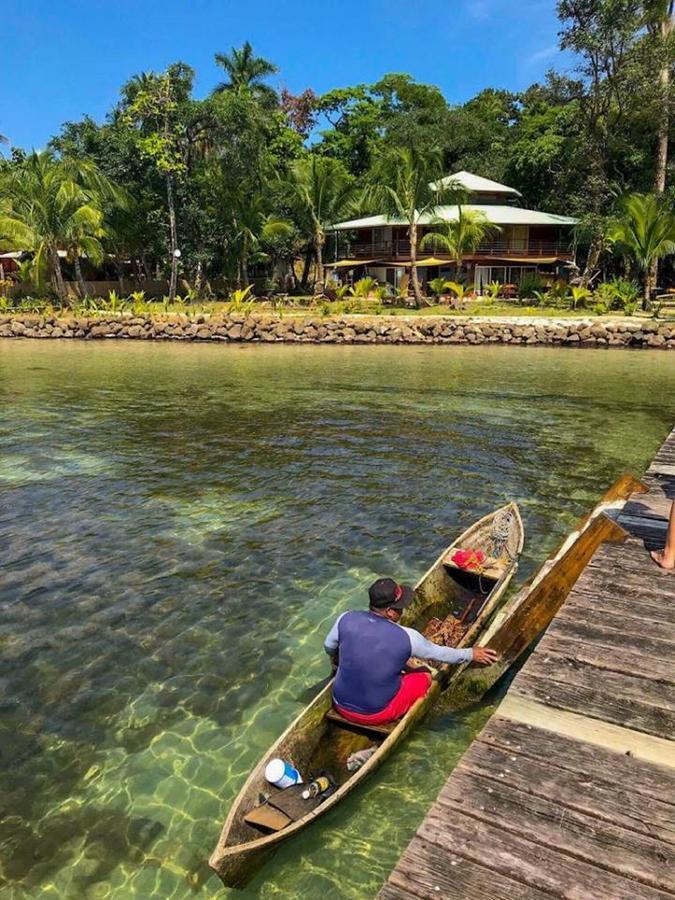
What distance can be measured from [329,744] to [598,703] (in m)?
2.11

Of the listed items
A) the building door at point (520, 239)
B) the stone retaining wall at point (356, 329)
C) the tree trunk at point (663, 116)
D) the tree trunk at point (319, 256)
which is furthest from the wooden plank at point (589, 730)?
the building door at point (520, 239)

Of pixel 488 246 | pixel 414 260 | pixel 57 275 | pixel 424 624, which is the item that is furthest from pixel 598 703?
pixel 488 246

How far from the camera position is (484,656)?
19.3ft

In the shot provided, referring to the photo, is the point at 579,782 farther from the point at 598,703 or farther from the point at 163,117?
the point at 163,117

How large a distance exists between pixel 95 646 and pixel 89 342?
108 ft

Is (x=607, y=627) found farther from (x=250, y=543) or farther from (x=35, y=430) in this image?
(x=35, y=430)

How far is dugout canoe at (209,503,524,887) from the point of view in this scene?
4.17 meters

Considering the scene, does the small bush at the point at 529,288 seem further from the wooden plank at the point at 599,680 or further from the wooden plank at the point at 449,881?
the wooden plank at the point at 449,881

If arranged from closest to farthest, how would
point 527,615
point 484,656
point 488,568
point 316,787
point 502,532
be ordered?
point 316,787
point 484,656
point 527,615
point 488,568
point 502,532

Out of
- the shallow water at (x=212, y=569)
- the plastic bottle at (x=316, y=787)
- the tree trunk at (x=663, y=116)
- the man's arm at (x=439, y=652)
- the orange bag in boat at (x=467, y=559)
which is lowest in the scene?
the shallow water at (x=212, y=569)

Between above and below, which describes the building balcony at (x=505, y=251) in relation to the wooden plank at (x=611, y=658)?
above

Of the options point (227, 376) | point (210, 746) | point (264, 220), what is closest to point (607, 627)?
point (210, 746)

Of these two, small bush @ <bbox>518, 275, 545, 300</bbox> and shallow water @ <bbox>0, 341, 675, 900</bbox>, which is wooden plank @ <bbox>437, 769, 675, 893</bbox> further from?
small bush @ <bbox>518, 275, 545, 300</bbox>

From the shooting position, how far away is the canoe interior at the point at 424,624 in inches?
177
